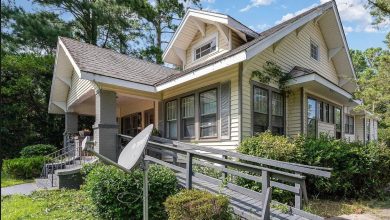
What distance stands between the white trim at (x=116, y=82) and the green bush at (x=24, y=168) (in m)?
5.85

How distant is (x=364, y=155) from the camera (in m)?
8.14

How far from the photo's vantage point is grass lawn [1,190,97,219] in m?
6.61

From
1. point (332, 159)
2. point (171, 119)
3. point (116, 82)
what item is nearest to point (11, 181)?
point (116, 82)

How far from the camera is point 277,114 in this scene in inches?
416

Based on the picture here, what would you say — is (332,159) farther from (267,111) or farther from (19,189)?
Result: (19,189)

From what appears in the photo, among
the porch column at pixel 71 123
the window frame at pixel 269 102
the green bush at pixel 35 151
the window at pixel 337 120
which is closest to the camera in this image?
the window frame at pixel 269 102

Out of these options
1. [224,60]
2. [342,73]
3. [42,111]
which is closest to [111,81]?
[224,60]

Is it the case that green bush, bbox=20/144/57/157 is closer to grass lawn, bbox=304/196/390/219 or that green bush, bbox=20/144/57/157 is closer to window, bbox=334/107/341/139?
grass lawn, bbox=304/196/390/219

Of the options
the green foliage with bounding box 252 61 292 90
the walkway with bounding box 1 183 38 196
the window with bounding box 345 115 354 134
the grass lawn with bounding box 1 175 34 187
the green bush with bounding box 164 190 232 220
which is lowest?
the grass lawn with bounding box 1 175 34 187

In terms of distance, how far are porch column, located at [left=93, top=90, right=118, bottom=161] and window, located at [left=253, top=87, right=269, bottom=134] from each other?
4.37 m

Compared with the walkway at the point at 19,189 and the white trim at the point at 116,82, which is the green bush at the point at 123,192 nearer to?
the white trim at the point at 116,82

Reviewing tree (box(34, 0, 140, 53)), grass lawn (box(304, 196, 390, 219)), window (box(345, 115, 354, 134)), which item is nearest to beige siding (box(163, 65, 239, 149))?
grass lawn (box(304, 196, 390, 219))

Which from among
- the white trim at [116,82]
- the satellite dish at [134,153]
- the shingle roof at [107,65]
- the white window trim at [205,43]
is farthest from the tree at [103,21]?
the satellite dish at [134,153]

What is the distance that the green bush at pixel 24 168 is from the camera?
12.3 metres
